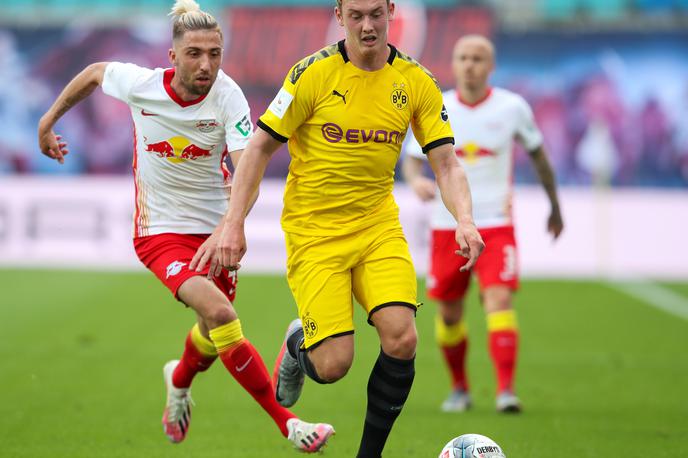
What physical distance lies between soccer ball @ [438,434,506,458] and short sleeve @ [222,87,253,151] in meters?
1.95

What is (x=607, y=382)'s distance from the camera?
9.37m

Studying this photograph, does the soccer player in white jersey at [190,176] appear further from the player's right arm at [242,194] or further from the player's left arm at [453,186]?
the player's left arm at [453,186]

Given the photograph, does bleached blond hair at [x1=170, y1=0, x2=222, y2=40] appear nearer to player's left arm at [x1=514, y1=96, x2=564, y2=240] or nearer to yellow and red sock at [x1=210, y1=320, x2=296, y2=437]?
yellow and red sock at [x1=210, y1=320, x2=296, y2=437]

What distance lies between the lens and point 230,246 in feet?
18.0

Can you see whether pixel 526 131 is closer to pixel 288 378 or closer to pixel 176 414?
pixel 288 378

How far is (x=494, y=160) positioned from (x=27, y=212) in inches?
463

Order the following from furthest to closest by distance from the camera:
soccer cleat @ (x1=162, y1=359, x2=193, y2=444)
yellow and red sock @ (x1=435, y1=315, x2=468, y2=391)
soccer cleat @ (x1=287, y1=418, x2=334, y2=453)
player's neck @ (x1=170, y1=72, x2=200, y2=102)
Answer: yellow and red sock @ (x1=435, y1=315, x2=468, y2=391) < soccer cleat @ (x1=162, y1=359, x2=193, y2=444) < player's neck @ (x1=170, y1=72, x2=200, y2=102) < soccer cleat @ (x1=287, y1=418, x2=334, y2=453)

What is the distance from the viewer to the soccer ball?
Answer: 555 cm

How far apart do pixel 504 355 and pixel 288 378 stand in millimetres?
2120

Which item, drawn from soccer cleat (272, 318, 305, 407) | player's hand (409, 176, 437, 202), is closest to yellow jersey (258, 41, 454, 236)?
soccer cleat (272, 318, 305, 407)

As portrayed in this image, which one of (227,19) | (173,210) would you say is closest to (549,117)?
(227,19)

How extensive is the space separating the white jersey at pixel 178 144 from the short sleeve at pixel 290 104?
0.60 metres

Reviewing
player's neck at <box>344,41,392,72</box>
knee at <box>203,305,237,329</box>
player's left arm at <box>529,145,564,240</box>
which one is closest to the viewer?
player's neck at <box>344,41,392,72</box>

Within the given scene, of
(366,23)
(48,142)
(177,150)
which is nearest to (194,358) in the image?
(177,150)
